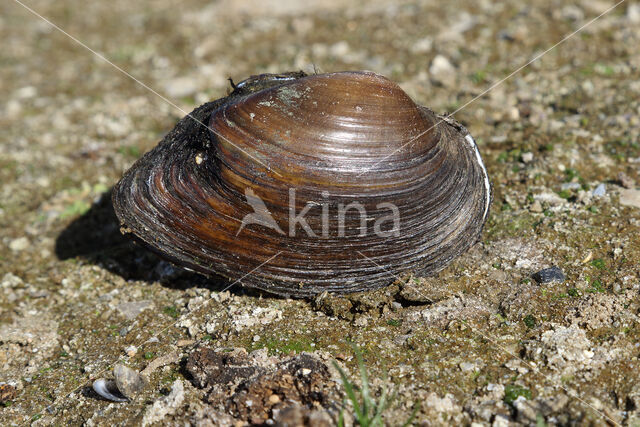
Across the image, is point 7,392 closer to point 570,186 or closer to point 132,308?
point 132,308

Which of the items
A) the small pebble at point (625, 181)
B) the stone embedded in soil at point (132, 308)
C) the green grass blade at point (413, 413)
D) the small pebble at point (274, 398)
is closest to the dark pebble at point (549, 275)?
the small pebble at point (625, 181)

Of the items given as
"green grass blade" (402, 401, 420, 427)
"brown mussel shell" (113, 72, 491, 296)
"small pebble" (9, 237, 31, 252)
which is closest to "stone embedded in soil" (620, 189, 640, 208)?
"brown mussel shell" (113, 72, 491, 296)

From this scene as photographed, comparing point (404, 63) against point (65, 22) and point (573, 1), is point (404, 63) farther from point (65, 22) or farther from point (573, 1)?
point (65, 22)

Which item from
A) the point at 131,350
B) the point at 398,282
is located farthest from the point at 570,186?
the point at 131,350

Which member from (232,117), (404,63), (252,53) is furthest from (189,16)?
Answer: (232,117)

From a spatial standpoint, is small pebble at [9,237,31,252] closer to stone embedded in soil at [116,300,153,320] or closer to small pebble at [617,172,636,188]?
stone embedded in soil at [116,300,153,320]

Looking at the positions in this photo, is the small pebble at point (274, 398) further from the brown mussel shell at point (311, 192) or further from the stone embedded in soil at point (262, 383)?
the brown mussel shell at point (311, 192)
